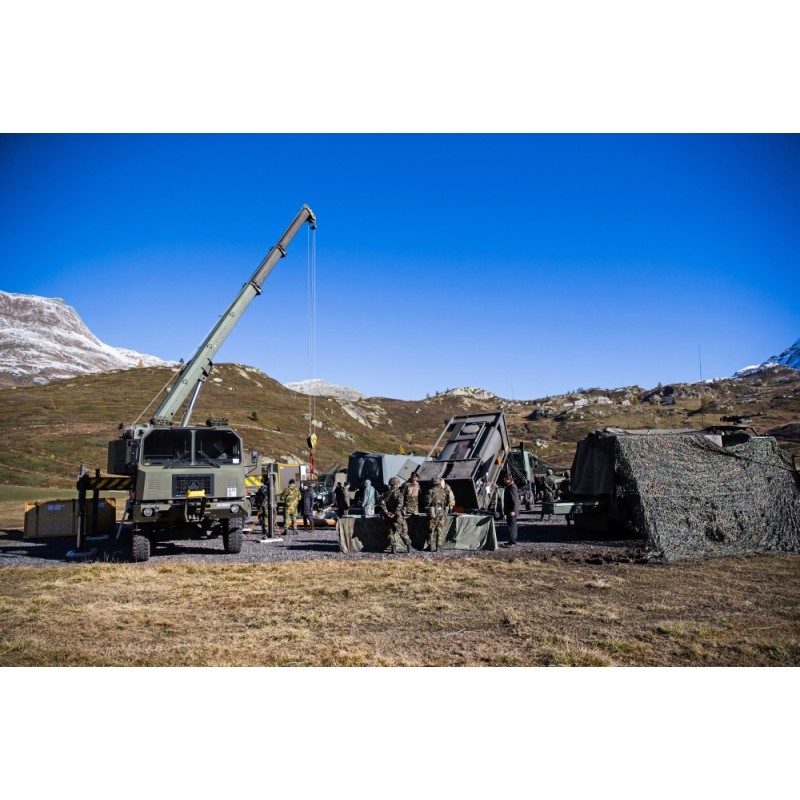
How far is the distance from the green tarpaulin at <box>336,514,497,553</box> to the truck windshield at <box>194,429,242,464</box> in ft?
8.04

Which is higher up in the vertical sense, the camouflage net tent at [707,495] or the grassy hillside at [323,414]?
the grassy hillside at [323,414]

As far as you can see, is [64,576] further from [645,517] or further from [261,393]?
[261,393]

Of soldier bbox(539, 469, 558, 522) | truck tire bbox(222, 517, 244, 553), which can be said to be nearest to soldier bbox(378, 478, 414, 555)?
truck tire bbox(222, 517, 244, 553)

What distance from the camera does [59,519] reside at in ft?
51.7

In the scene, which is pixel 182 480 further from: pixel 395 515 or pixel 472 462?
pixel 472 462

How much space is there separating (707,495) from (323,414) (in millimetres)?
56126

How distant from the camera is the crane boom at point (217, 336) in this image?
1448 centimetres

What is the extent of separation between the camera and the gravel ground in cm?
1164

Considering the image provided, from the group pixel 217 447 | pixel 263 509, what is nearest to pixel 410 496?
A: pixel 217 447

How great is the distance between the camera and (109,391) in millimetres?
57844

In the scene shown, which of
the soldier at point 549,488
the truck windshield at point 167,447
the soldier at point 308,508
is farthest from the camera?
the soldier at point 549,488

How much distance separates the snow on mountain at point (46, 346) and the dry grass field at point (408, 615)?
315 feet

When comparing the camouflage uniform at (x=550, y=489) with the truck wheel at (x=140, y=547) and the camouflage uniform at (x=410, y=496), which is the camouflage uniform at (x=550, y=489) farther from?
the truck wheel at (x=140, y=547)

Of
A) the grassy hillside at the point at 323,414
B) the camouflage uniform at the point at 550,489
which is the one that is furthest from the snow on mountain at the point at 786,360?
the camouflage uniform at the point at 550,489
